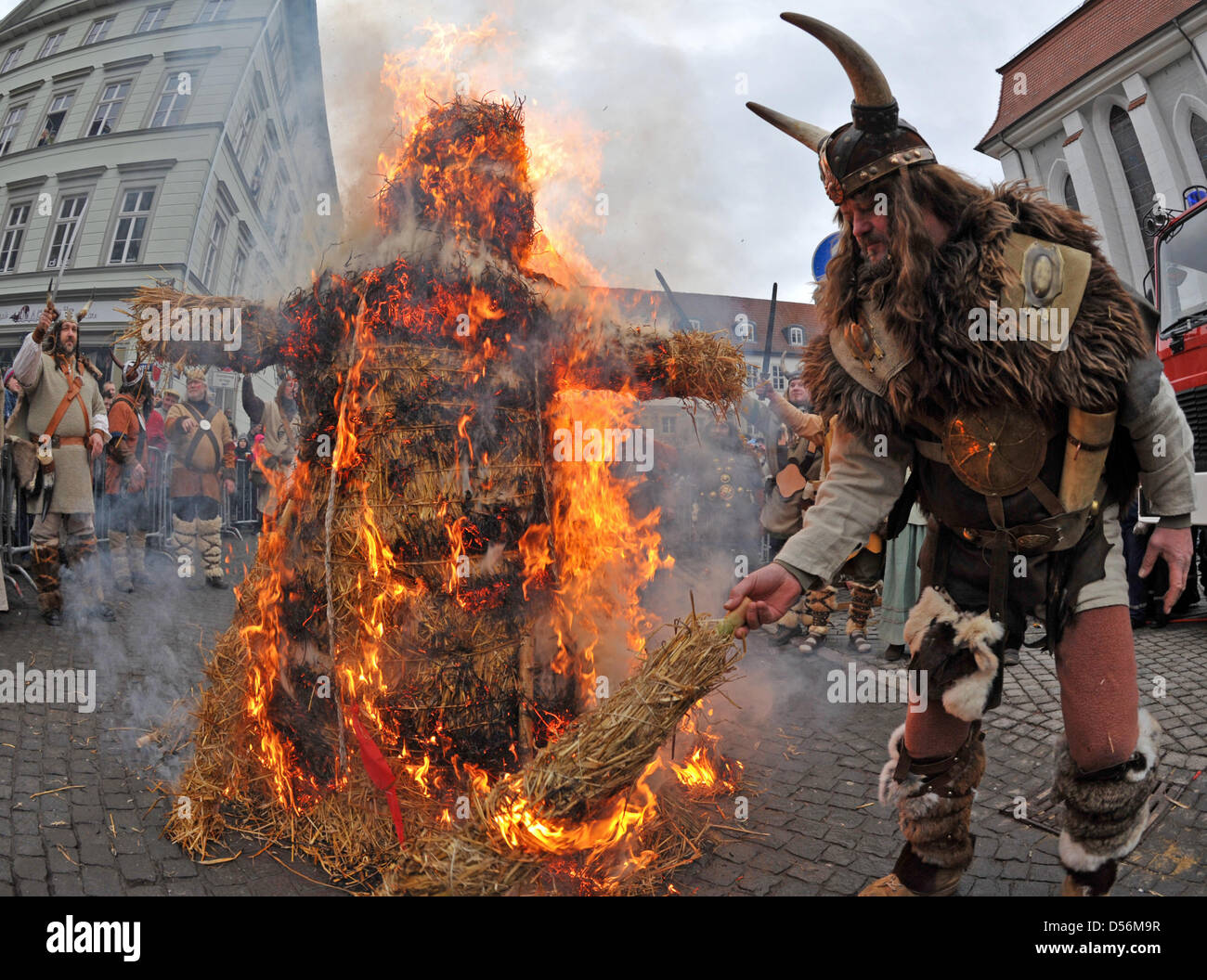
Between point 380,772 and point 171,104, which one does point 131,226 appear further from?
point 380,772

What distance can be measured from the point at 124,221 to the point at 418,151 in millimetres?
4519

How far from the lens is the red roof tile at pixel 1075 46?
21.5 m

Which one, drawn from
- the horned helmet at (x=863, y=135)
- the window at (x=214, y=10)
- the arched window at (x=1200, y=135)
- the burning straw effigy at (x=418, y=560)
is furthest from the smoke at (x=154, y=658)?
the arched window at (x=1200, y=135)

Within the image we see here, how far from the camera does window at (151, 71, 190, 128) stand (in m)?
6.59

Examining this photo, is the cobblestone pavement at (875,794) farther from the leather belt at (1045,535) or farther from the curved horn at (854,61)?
the curved horn at (854,61)

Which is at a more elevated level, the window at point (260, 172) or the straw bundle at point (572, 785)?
the window at point (260, 172)

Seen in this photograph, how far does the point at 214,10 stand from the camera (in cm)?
700

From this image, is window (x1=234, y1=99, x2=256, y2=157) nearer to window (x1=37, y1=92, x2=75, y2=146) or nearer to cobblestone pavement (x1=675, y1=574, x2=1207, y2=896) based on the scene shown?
window (x1=37, y1=92, x2=75, y2=146)

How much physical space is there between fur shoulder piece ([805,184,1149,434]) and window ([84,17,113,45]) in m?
7.74

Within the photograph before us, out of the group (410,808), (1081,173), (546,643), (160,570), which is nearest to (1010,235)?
(546,643)

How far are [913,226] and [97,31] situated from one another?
780cm

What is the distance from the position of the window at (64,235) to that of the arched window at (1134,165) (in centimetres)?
2747

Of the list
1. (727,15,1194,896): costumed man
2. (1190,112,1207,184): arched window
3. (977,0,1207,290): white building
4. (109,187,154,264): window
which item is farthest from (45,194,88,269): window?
(1190,112,1207,184): arched window

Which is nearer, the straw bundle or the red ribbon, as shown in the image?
the straw bundle
